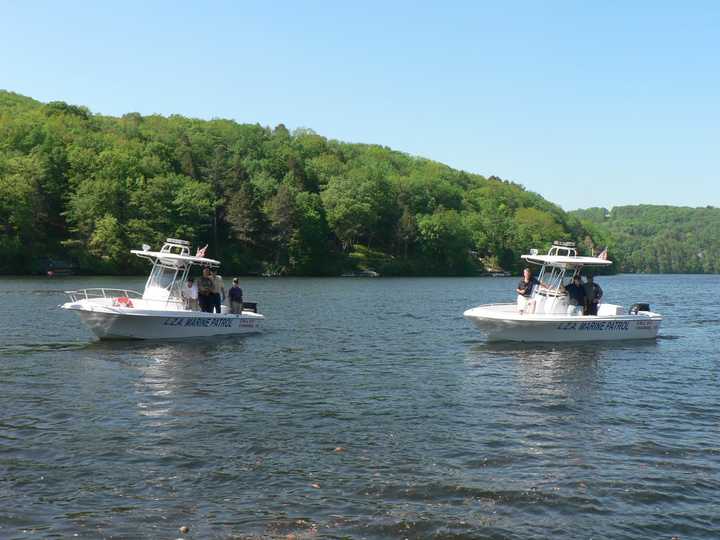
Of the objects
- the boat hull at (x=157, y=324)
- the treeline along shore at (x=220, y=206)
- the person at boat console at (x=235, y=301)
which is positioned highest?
the treeline along shore at (x=220, y=206)

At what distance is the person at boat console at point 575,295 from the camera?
1254 inches

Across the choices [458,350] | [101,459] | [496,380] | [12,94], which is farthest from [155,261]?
[12,94]

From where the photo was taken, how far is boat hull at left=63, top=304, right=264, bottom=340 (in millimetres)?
28484

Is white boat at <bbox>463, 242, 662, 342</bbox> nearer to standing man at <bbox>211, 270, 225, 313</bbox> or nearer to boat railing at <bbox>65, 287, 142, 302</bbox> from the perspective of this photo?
standing man at <bbox>211, 270, 225, 313</bbox>

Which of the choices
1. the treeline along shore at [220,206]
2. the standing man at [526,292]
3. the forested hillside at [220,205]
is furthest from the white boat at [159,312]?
the forested hillside at [220,205]

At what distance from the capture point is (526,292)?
31.6 meters

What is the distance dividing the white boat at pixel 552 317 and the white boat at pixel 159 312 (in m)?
11.3

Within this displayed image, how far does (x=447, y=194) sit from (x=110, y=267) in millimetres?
102296

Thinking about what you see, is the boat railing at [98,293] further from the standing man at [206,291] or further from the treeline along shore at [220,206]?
the treeline along shore at [220,206]

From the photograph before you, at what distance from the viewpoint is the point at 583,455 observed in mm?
14234

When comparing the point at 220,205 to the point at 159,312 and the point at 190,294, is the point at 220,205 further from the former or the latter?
the point at 159,312

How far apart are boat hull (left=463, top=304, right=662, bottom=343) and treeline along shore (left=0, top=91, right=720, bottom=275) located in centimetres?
7540

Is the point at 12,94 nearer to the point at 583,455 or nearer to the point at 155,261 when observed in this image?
the point at 155,261

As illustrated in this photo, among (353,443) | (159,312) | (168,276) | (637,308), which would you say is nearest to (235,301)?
(168,276)
